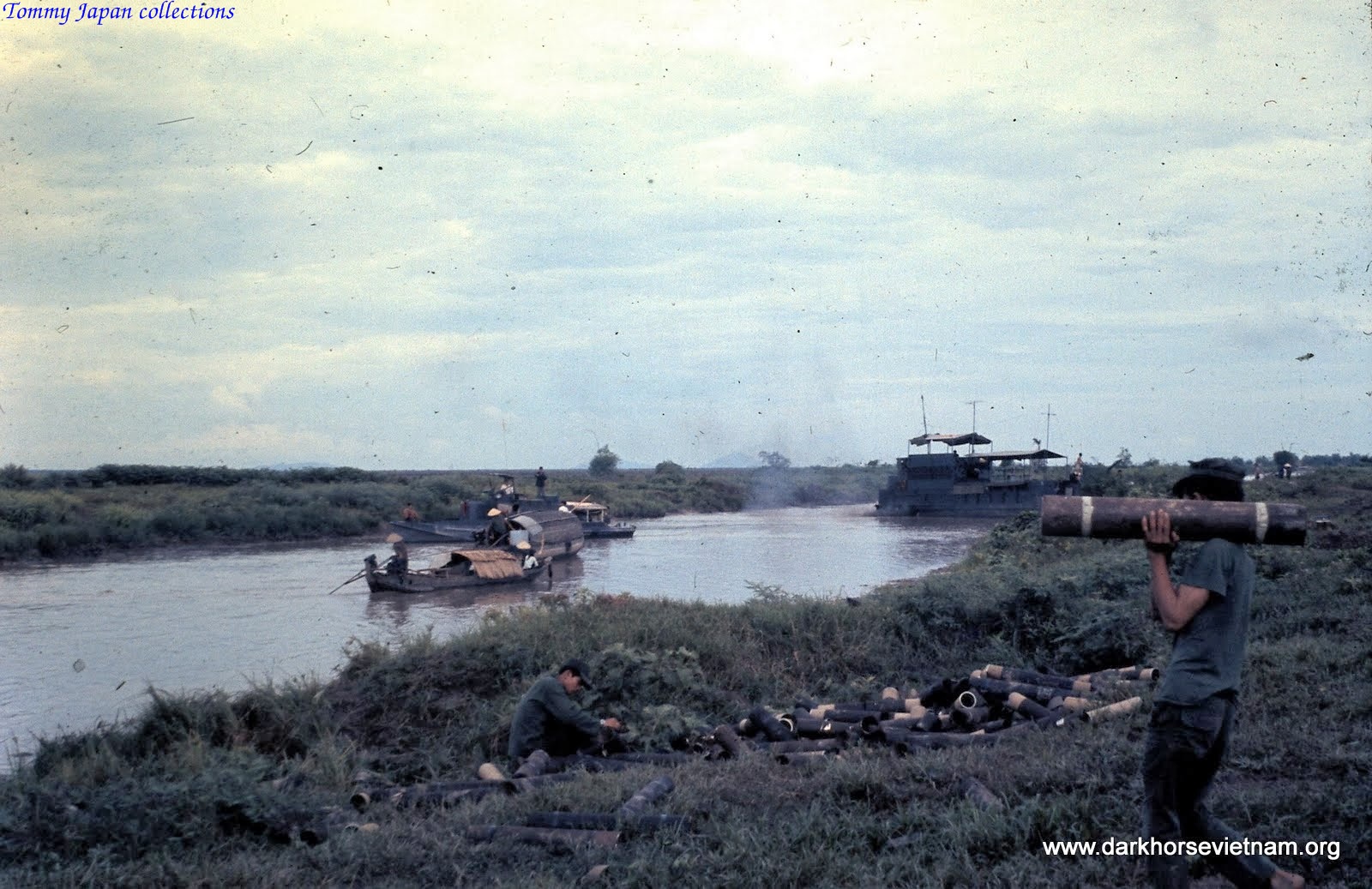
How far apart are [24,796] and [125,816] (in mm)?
1254

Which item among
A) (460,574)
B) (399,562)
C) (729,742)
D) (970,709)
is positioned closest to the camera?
(729,742)

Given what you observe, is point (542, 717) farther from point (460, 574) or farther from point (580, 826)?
point (460, 574)

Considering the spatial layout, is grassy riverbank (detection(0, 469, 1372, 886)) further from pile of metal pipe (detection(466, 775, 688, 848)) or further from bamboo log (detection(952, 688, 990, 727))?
bamboo log (detection(952, 688, 990, 727))

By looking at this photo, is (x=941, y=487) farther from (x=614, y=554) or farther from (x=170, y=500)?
(x=170, y=500)

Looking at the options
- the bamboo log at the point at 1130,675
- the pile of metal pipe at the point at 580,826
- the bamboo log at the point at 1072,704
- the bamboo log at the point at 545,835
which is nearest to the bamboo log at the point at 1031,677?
the bamboo log at the point at 1130,675

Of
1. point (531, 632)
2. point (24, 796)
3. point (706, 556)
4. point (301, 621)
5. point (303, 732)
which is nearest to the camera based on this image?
point (24, 796)

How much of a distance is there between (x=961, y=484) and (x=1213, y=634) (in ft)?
155

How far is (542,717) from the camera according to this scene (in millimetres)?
8594

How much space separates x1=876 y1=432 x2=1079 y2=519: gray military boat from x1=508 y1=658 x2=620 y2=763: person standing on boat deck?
41.8 meters

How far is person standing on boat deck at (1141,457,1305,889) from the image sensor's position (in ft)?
13.2

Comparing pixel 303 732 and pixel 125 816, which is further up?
pixel 125 816

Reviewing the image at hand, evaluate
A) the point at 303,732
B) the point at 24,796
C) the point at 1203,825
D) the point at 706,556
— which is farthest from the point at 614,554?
the point at 1203,825

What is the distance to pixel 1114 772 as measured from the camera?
5832 mm

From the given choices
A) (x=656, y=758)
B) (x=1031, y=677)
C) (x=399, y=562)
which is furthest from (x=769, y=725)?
(x=399, y=562)
